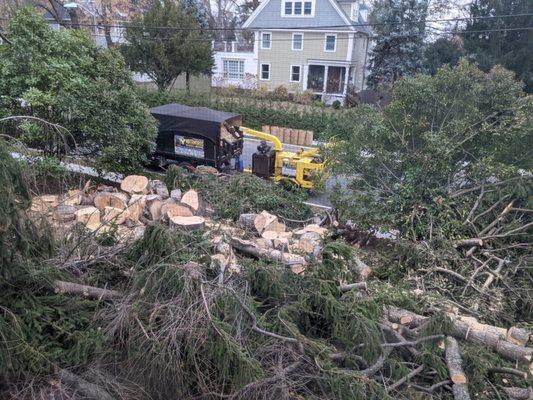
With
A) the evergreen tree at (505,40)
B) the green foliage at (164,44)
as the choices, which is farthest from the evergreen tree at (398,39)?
the green foliage at (164,44)

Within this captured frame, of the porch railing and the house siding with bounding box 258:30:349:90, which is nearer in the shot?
the house siding with bounding box 258:30:349:90

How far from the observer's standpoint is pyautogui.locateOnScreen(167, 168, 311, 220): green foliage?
31.1 ft

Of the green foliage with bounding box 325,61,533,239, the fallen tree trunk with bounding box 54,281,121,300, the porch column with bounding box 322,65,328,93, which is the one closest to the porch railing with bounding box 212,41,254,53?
the porch column with bounding box 322,65,328,93

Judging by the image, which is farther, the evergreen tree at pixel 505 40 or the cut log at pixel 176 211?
the evergreen tree at pixel 505 40

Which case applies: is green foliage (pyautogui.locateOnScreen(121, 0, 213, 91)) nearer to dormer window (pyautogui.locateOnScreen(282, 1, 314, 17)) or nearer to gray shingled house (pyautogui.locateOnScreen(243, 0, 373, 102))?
gray shingled house (pyautogui.locateOnScreen(243, 0, 373, 102))

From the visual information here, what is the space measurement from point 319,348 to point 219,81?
30.2m

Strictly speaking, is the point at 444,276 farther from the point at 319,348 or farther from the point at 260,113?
the point at 260,113

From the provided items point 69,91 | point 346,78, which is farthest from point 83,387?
point 346,78

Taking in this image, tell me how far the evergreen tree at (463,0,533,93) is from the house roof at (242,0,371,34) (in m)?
7.53

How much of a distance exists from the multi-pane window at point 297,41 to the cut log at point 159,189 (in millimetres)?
22210

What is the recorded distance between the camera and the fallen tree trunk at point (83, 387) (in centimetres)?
404

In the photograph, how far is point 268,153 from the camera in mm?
12578

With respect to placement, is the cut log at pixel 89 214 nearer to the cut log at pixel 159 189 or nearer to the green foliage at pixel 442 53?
the cut log at pixel 159 189

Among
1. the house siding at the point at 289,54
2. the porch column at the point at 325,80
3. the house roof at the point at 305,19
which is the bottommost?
the porch column at the point at 325,80
